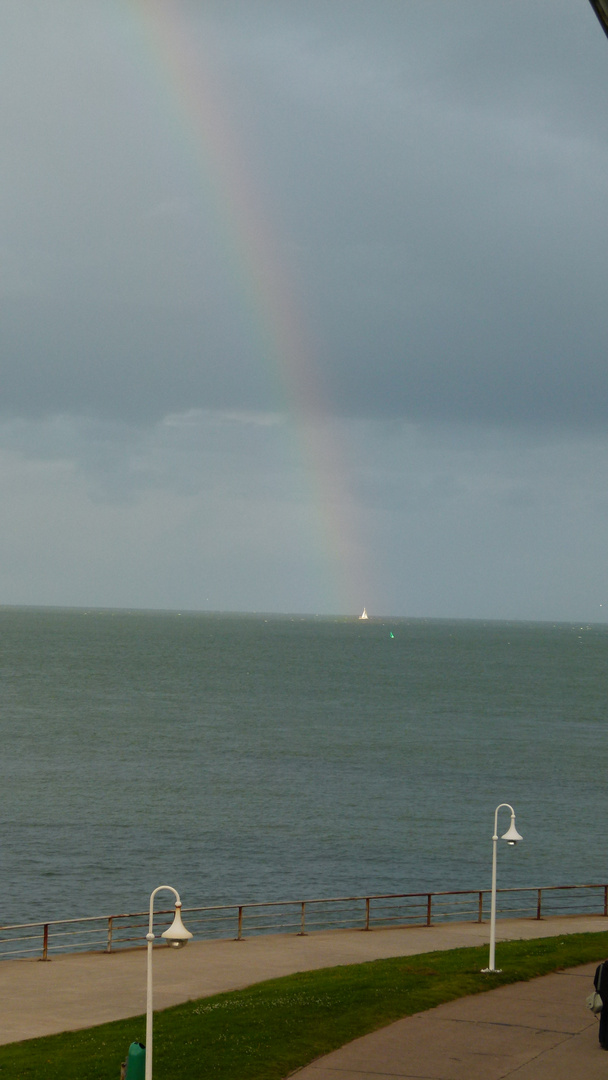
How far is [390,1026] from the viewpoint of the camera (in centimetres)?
1828

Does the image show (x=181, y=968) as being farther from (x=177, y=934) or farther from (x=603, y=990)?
(x=177, y=934)

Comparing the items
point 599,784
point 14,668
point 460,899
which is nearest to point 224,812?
Answer: point 460,899

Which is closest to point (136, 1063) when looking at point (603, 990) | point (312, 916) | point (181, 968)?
point (603, 990)

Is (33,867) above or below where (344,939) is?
below

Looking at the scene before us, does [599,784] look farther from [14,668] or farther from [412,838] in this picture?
[14,668]

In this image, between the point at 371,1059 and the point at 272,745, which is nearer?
the point at 371,1059

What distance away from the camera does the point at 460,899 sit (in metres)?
44.3

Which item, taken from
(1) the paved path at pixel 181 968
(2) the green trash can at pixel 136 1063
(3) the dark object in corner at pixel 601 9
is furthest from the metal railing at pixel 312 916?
(3) the dark object in corner at pixel 601 9

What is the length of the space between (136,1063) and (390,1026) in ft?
18.1

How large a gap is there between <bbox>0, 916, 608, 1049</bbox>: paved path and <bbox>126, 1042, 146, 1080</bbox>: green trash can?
5.21m

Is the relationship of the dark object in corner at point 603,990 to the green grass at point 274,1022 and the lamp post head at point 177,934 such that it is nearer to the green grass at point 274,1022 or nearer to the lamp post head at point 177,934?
the green grass at point 274,1022

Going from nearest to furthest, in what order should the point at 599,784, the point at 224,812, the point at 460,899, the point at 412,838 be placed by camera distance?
the point at 460,899 → the point at 412,838 → the point at 224,812 → the point at 599,784

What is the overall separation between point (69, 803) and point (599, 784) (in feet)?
116

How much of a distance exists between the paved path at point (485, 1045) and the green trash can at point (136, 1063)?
2481 millimetres
